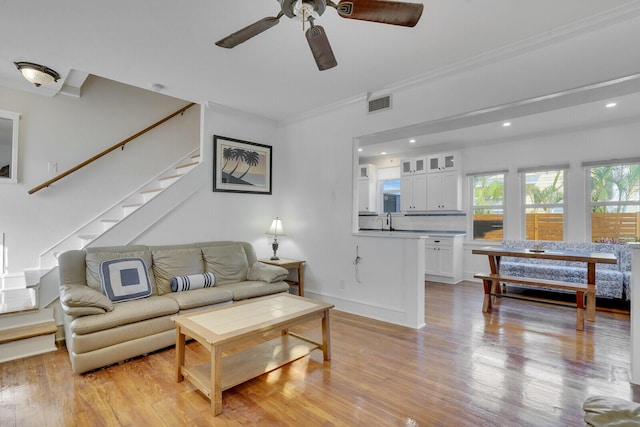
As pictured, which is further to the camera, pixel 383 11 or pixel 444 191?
pixel 444 191

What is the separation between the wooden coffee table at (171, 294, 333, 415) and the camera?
2002 mm

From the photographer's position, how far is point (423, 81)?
10.9 feet

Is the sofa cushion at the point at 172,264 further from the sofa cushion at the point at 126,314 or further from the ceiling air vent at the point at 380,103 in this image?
the ceiling air vent at the point at 380,103

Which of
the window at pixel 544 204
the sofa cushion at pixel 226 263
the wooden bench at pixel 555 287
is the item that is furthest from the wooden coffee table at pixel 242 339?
the window at pixel 544 204

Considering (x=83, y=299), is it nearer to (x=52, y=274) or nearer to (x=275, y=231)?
(x=52, y=274)

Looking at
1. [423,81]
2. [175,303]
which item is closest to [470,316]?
[423,81]

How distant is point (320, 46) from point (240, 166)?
274 centimetres

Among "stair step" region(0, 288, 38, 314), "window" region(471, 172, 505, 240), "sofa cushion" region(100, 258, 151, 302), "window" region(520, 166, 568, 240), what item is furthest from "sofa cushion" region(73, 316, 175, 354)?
"window" region(520, 166, 568, 240)

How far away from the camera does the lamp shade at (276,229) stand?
4605 mm

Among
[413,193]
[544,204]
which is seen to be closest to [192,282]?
[413,193]

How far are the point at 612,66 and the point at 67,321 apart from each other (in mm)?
4917

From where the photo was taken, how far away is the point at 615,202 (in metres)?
4.81

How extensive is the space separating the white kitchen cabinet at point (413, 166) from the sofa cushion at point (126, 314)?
523cm

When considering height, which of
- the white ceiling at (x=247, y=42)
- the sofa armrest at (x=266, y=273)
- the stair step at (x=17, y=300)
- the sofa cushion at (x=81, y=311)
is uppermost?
the white ceiling at (x=247, y=42)
